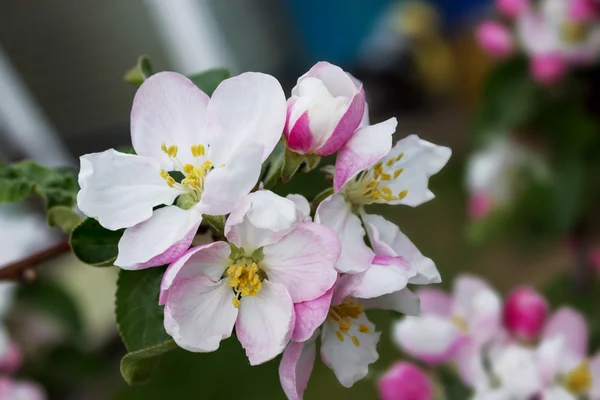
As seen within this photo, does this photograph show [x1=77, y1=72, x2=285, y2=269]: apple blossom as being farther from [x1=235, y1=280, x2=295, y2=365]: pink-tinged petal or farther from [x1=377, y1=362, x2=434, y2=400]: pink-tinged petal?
[x1=377, y1=362, x2=434, y2=400]: pink-tinged petal

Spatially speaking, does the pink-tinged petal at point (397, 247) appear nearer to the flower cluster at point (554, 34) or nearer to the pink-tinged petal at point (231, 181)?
the pink-tinged petal at point (231, 181)

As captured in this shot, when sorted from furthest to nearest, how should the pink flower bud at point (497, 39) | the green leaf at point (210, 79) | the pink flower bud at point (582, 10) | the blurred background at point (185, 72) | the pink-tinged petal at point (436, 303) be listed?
the blurred background at point (185, 72) < the pink flower bud at point (497, 39) < the pink flower bud at point (582, 10) < the pink-tinged petal at point (436, 303) < the green leaf at point (210, 79)

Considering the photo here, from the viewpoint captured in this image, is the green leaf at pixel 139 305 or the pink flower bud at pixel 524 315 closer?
the green leaf at pixel 139 305

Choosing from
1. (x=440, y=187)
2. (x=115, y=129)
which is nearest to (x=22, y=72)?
(x=115, y=129)

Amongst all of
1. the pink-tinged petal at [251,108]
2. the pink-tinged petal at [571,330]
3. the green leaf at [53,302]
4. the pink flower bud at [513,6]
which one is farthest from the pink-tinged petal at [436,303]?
the green leaf at [53,302]

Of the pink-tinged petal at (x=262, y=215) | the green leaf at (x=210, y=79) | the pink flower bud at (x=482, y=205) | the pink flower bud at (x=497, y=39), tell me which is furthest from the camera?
the pink flower bud at (x=482, y=205)

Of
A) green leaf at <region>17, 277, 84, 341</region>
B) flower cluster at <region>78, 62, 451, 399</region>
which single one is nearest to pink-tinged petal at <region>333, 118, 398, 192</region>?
flower cluster at <region>78, 62, 451, 399</region>

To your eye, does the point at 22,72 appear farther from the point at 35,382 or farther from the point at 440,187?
the point at 440,187
